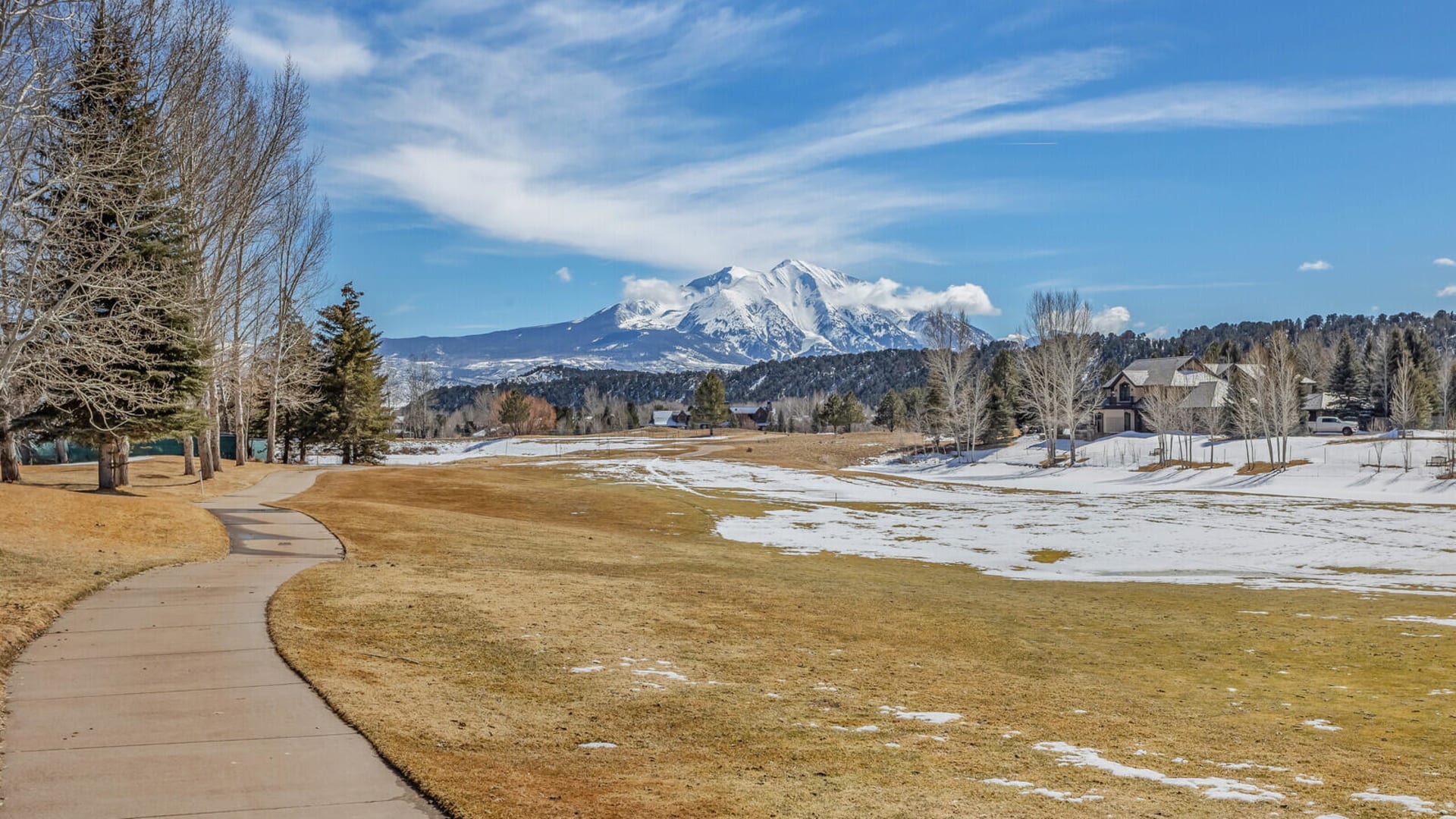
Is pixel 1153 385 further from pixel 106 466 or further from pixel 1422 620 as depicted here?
pixel 106 466

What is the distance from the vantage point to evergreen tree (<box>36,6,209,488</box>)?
2277 centimetres

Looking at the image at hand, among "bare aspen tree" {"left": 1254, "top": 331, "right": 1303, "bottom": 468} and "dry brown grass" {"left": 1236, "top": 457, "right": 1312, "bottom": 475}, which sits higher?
"bare aspen tree" {"left": 1254, "top": 331, "right": 1303, "bottom": 468}

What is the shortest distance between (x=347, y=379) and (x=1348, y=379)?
103381mm

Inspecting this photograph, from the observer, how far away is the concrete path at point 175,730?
583cm

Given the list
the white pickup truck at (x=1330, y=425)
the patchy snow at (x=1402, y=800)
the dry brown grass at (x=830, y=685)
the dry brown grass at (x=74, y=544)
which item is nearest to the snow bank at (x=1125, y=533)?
the dry brown grass at (x=830, y=685)

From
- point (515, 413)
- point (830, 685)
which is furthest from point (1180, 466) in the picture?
point (515, 413)

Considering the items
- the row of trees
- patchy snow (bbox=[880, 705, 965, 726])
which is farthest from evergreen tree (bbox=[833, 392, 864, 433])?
patchy snow (bbox=[880, 705, 965, 726])

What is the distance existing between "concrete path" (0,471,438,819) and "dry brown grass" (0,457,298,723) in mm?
425

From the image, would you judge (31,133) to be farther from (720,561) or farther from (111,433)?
(720,561)

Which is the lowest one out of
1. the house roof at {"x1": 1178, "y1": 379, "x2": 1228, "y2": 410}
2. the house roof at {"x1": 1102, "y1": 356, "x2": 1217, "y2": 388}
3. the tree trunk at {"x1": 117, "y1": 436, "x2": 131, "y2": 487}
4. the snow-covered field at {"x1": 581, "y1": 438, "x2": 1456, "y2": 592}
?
the snow-covered field at {"x1": 581, "y1": 438, "x2": 1456, "y2": 592}

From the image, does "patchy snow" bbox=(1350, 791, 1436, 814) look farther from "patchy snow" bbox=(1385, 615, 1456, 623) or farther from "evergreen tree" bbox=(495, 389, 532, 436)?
"evergreen tree" bbox=(495, 389, 532, 436)

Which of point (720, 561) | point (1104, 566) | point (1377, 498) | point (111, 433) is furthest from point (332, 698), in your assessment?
→ point (1377, 498)

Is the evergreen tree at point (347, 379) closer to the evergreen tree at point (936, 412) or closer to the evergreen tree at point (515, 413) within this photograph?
the evergreen tree at point (936, 412)

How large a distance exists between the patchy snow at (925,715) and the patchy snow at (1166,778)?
1.02m
